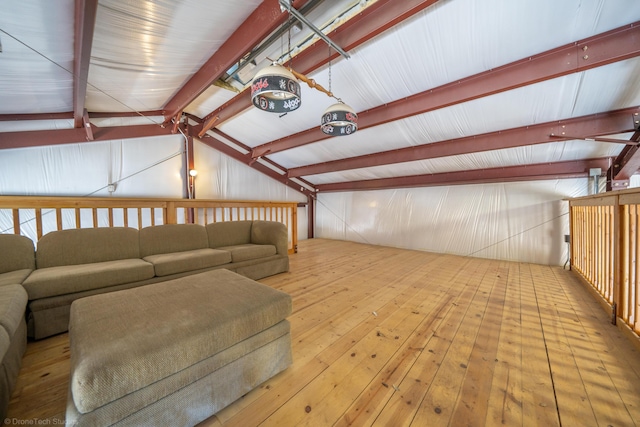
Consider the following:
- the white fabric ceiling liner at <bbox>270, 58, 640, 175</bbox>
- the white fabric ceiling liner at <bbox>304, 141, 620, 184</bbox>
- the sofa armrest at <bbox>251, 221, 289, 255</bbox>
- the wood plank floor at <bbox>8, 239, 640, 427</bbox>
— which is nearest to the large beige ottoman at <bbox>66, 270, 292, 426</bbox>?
the wood plank floor at <bbox>8, 239, 640, 427</bbox>

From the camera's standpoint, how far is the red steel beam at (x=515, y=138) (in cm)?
285

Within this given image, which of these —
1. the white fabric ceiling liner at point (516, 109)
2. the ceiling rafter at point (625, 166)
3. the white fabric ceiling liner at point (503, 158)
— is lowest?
the ceiling rafter at point (625, 166)

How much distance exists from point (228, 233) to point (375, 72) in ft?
9.42

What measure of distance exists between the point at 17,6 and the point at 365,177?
578cm

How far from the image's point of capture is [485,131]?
143 inches

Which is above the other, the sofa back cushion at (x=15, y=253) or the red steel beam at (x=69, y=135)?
the red steel beam at (x=69, y=135)

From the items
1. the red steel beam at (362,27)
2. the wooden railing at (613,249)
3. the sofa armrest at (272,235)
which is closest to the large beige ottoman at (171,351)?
the sofa armrest at (272,235)

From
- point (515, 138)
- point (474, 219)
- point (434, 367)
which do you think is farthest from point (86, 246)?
point (474, 219)

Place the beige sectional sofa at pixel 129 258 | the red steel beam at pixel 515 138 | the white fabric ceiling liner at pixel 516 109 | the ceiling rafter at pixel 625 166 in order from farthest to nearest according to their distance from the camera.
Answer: the ceiling rafter at pixel 625 166 → the red steel beam at pixel 515 138 → the white fabric ceiling liner at pixel 516 109 → the beige sectional sofa at pixel 129 258

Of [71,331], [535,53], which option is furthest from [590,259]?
[71,331]

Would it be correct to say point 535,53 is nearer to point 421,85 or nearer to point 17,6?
point 421,85

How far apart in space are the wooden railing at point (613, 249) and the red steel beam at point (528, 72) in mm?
1222

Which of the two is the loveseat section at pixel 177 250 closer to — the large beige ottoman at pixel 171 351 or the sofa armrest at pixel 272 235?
the sofa armrest at pixel 272 235

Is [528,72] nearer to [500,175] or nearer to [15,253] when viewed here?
[500,175]
